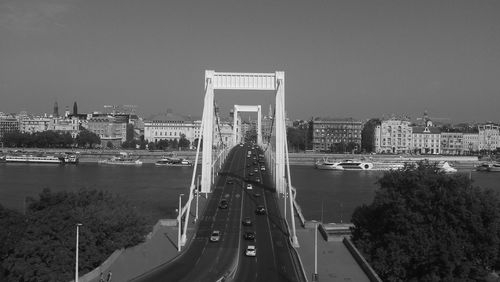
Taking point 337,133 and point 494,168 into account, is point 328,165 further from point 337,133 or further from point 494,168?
point 337,133

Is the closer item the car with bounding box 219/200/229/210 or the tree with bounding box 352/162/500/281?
the tree with bounding box 352/162/500/281

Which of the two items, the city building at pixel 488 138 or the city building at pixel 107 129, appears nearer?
the city building at pixel 488 138

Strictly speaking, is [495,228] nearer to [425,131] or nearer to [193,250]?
[193,250]

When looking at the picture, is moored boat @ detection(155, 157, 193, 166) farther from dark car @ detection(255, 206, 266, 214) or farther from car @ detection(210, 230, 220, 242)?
car @ detection(210, 230, 220, 242)

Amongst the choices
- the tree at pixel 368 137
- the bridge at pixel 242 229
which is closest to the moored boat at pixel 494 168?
the tree at pixel 368 137

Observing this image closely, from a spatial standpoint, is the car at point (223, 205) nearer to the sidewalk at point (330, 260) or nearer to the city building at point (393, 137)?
the sidewalk at point (330, 260)

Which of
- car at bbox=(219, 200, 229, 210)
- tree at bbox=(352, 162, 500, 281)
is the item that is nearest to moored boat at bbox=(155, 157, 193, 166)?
car at bbox=(219, 200, 229, 210)

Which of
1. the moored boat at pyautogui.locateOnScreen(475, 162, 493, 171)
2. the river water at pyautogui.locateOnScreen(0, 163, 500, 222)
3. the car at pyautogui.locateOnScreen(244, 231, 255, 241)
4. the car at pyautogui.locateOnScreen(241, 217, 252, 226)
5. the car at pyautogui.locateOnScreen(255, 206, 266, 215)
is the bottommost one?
the river water at pyautogui.locateOnScreen(0, 163, 500, 222)
